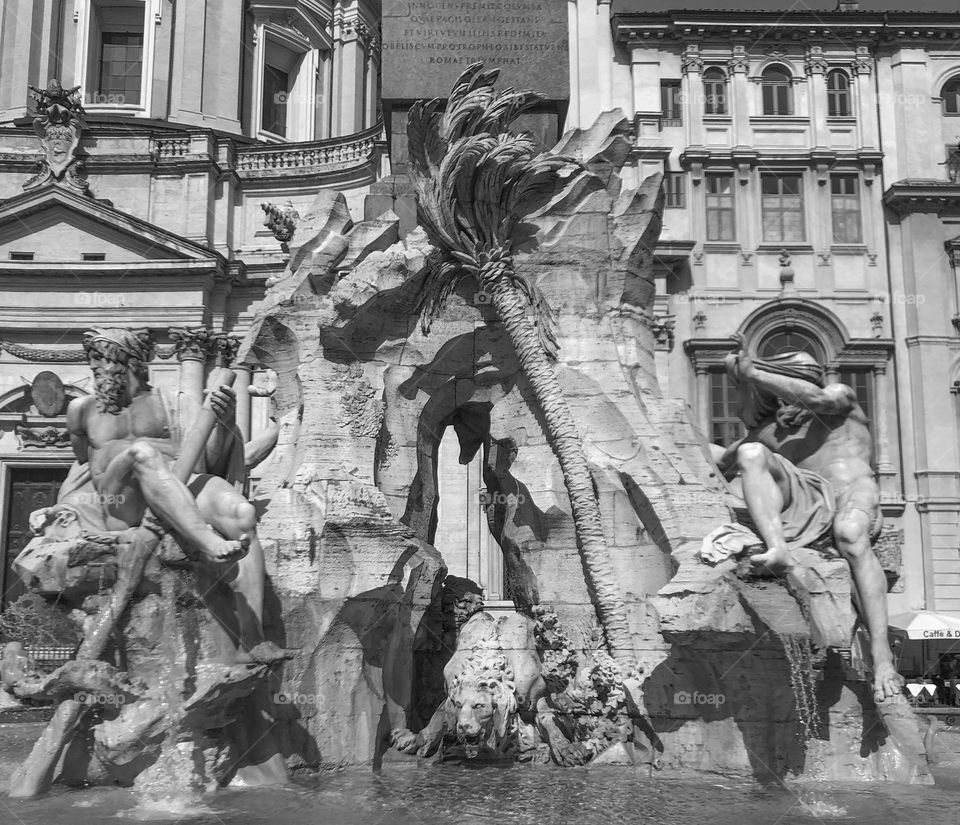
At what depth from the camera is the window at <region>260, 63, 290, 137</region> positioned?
4044 centimetres

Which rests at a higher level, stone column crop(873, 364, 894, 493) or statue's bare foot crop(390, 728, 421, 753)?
stone column crop(873, 364, 894, 493)

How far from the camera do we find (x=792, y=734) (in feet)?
28.5

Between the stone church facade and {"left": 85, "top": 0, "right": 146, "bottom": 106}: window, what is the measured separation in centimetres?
302

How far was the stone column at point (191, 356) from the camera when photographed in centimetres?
3031

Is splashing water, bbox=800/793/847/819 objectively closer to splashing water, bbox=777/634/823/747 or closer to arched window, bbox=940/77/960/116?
splashing water, bbox=777/634/823/747

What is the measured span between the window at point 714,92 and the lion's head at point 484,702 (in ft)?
86.2

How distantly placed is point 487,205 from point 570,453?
244 centimetres

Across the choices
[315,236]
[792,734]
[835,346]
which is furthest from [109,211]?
[792,734]

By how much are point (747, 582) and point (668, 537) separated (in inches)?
43.0

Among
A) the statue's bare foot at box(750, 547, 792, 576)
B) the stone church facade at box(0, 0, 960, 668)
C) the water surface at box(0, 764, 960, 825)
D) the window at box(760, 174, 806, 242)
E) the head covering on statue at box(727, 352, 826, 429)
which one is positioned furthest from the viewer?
the window at box(760, 174, 806, 242)

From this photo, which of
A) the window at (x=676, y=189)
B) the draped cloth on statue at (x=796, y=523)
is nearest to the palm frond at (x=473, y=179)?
the draped cloth on statue at (x=796, y=523)
